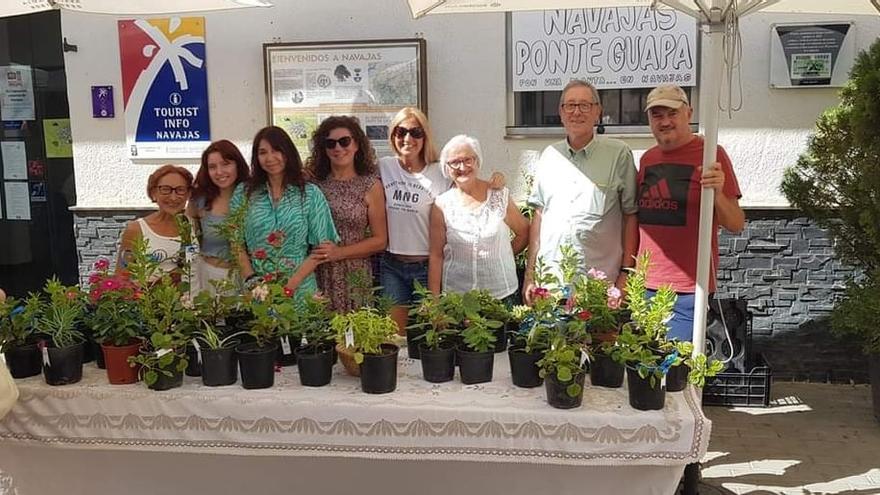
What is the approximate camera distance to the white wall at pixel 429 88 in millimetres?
4570

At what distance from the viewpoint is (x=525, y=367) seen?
2316mm

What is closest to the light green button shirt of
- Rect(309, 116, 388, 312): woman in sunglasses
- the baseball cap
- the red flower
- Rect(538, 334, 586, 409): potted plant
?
the baseball cap

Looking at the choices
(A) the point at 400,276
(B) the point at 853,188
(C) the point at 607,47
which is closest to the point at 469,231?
(A) the point at 400,276

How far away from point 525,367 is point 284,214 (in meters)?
1.32

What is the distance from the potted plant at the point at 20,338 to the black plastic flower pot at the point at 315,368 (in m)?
0.92

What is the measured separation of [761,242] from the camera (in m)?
4.63

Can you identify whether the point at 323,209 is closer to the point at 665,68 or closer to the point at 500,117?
the point at 500,117

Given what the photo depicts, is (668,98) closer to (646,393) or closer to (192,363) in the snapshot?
(646,393)

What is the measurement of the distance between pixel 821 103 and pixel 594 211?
2241 millimetres

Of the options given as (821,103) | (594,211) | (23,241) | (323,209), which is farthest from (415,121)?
(23,241)

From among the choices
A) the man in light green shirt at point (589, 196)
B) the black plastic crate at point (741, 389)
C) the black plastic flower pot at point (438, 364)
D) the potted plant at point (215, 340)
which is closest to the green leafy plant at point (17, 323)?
the potted plant at point (215, 340)

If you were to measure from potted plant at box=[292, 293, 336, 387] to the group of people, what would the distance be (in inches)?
14.7

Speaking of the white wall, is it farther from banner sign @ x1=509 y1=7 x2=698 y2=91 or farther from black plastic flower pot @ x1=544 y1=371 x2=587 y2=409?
black plastic flower pot @ x1=544 y1=371 x2=587 y2=409

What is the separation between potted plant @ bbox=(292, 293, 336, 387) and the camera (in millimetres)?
2381
